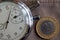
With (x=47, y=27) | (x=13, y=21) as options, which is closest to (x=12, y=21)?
(x=13, y=21)

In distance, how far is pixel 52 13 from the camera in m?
1.18

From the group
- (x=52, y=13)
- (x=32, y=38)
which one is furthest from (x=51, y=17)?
(x=32, y=38)

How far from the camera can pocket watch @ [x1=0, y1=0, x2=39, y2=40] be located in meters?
1.02

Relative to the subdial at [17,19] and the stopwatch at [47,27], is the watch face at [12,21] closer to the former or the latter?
the subdial at [17,19]

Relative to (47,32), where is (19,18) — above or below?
above

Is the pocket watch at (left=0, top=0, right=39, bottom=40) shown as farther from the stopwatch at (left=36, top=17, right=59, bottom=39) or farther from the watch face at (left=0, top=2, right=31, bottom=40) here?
the stopwatch at (left=36, top=17, right=59, bottom=39)

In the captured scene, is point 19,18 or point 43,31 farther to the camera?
point 43,31

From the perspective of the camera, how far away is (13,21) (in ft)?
3.38

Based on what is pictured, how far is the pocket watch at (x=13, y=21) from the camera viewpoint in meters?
1.02

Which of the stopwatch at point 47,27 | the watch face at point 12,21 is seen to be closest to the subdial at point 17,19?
the watch face at point 12,21

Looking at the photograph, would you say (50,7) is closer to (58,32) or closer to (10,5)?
(58,32)

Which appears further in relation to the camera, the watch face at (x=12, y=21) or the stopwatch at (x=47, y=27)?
the stopwatch at (x=47, y=27)

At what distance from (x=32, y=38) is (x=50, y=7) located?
8.5 inches

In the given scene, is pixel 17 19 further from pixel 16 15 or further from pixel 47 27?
pixel 47 27
